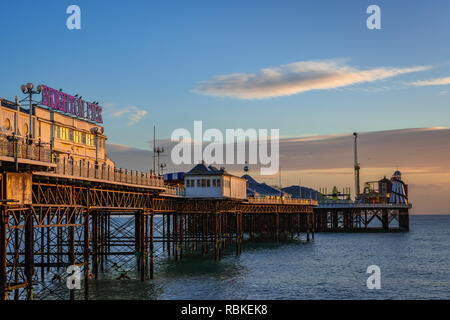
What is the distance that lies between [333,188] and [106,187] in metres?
154

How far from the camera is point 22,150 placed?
28.2 meters

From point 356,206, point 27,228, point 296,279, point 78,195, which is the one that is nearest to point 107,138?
point 78,195

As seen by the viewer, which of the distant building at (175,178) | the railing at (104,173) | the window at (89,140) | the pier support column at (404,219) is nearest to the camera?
the railing at (104,173)

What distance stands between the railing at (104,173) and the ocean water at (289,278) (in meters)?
10.1

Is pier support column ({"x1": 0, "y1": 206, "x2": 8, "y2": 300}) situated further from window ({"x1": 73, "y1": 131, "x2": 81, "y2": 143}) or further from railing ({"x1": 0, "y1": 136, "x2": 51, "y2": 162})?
window ({"x1": 73, "y1": 131, "x2": 81, "y2": 143})

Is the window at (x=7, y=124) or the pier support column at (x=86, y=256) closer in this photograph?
the pier support column at (x=86, y=256)

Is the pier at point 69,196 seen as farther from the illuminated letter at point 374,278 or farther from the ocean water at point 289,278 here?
the illuminated letter at point 374,278

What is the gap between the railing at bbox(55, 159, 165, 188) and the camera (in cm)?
3525

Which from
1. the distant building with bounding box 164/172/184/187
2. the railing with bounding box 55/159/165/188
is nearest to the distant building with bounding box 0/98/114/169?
the railing with bounding box 55/159/165/188

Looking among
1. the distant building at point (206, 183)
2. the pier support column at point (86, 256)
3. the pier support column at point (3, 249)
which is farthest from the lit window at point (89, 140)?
the pier support column at point (3, 249)

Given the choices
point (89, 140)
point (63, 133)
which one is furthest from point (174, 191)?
point (63, 133)

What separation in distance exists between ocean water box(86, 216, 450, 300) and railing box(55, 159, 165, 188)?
10.1 m

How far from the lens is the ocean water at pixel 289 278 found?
45.9 metres
